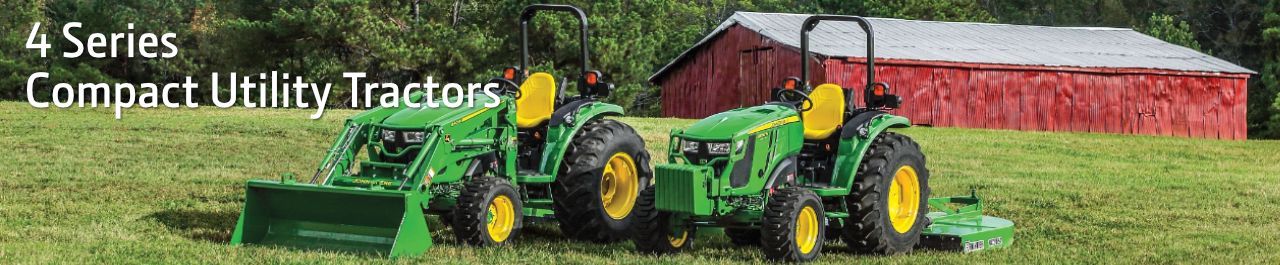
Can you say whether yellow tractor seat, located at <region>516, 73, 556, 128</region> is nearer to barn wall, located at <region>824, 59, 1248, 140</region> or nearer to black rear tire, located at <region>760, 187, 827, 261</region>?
black rear tire, located at <region>760, 187, 827, 261</region>

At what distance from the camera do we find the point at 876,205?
11.6 meters

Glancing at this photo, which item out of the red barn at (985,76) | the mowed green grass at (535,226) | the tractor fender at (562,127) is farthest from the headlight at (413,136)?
the red barn at (985,76)

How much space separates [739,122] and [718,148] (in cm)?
30

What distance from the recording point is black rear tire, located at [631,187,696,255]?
11.2 m

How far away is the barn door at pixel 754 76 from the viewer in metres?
38.8

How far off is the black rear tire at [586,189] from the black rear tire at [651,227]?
1.37 meters

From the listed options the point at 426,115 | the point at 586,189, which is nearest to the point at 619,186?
the point at 586,189

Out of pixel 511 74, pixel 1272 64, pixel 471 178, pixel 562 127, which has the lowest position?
pixel 471 178

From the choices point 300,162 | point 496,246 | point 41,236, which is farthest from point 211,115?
point 496,246

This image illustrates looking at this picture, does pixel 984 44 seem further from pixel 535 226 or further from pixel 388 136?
pixel 388 136

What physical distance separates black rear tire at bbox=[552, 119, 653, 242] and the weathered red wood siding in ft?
74.9

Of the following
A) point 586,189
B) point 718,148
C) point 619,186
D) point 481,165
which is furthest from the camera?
point 619,186

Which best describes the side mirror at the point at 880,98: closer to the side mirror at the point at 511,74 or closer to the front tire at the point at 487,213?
the front tire at the point at 487,213

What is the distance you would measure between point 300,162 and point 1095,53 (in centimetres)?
2526
